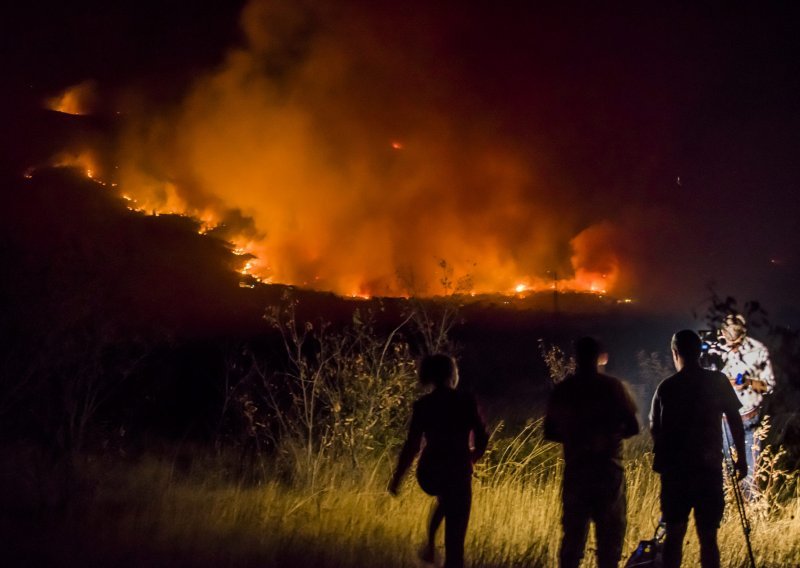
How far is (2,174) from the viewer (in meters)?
33.9

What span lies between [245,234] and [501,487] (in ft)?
123

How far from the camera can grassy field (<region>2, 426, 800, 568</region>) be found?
596cm

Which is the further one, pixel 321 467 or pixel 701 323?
pixel 321 467

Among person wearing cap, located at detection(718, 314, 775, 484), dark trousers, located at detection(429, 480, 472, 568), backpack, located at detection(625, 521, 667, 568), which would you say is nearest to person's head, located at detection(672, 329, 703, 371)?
person wearing cap, located at detection(718, 314, 775, 484)

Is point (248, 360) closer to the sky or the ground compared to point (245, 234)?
closer to the ground

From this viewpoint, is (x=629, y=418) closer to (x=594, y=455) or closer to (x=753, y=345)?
(x=594, y=455)

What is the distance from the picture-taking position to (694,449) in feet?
17.2

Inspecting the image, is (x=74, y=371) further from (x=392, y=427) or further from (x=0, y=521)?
(x=392, y=427)

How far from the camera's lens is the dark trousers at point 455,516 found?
5.21 metres

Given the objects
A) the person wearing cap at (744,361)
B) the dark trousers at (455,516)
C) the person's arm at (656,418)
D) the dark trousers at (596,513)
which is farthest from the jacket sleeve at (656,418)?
the dark trousers at (455,516)

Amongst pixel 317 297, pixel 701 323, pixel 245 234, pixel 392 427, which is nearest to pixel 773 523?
pixel 701 323

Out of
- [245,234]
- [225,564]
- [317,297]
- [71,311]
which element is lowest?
[225,564]

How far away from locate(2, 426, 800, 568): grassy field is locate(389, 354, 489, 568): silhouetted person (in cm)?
99

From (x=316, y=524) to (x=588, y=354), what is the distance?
3.27m
